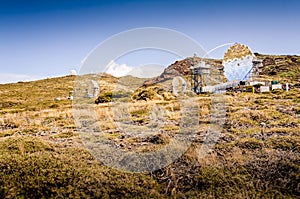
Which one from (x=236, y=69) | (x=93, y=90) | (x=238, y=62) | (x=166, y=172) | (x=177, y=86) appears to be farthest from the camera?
(x=93, y=90)

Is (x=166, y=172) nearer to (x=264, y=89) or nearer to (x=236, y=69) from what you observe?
(x=264, y=89)

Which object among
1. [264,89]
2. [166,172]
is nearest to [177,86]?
[264,89]

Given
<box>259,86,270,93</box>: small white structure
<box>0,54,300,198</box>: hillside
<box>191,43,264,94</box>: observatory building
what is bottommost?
<box>0,54,300,198</box>: hillside

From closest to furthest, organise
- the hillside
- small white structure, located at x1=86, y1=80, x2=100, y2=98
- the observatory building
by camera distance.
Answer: the hillside < the observatory building < small white structure, located at x1=86, y1=80, x2=100, y2=98

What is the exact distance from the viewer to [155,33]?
7.45 meters

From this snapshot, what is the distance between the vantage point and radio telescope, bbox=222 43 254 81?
96.7 feet

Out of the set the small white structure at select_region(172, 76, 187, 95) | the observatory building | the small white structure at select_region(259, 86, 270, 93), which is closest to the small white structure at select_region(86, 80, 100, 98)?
the small white structure at select_region(172, 76, 187, 95)

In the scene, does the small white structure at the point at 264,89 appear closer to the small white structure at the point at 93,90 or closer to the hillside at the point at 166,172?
the small white structure at the point at 93,90

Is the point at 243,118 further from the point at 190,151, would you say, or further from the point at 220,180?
the point at 220,180

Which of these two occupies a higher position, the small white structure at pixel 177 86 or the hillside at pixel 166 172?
the small white structure at pixel 177 86

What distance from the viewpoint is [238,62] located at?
98.5 feet

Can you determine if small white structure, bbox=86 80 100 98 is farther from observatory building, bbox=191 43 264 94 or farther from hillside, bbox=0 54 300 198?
hillside, bbox=0 54 300 198

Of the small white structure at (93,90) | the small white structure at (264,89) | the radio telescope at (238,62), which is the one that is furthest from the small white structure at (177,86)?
the small white structure at (93,90)

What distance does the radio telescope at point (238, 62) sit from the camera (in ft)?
96.7
